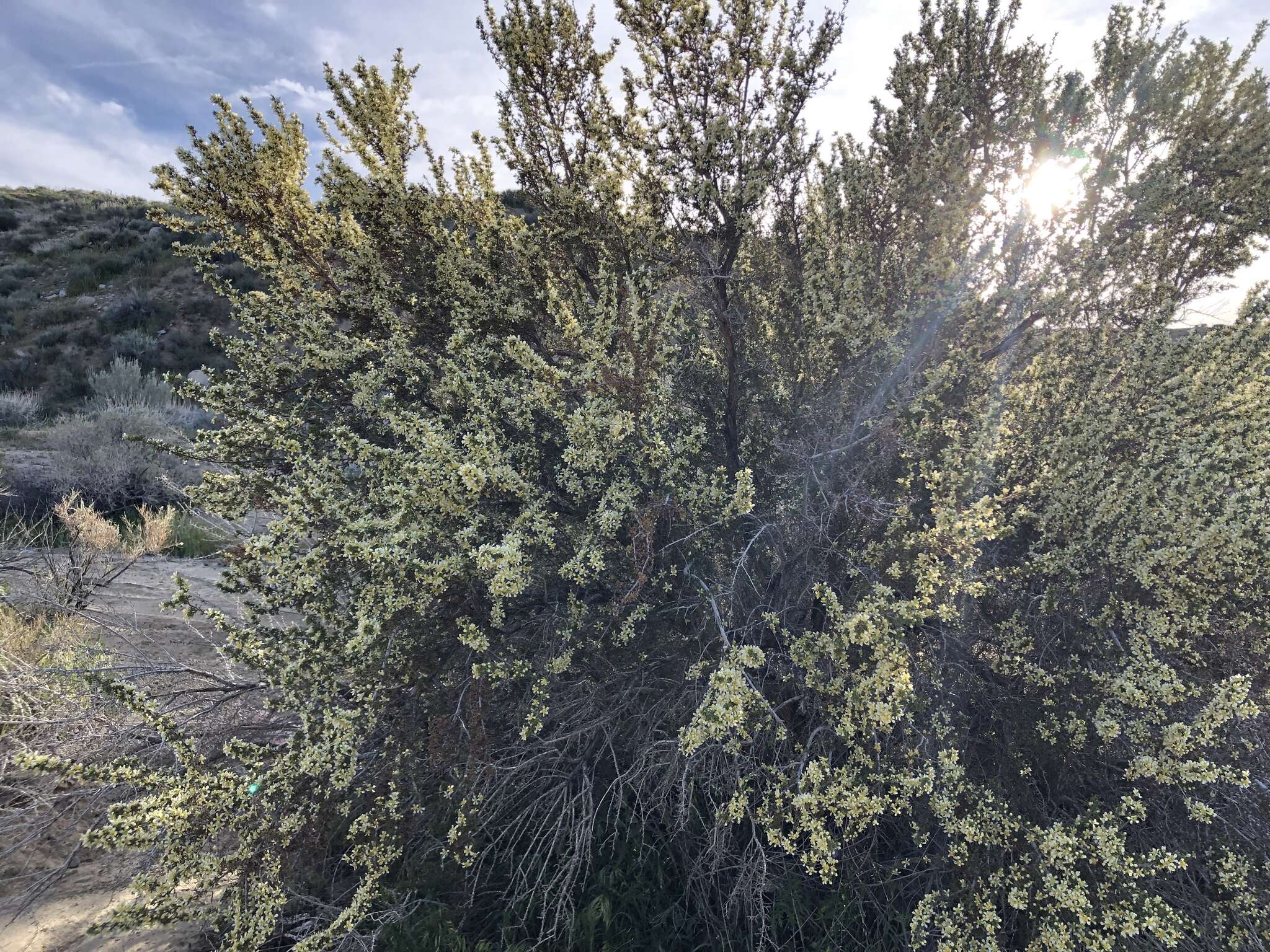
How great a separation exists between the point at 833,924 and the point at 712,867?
55 cm

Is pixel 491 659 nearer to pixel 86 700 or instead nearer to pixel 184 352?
pixel 86 700

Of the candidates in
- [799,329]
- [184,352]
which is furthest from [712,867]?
[184,352]

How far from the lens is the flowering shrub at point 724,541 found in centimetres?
214

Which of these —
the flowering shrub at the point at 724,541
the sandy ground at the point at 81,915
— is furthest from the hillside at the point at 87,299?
the flowering shrub at the point at 724,541

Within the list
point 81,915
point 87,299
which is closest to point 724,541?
point 81,915

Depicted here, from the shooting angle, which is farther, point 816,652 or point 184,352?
point 184,352

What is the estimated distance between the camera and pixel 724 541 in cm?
298

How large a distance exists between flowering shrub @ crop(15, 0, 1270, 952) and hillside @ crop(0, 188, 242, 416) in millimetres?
14249

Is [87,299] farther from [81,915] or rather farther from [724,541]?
[724,541]

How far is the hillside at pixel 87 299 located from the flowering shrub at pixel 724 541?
14.2m

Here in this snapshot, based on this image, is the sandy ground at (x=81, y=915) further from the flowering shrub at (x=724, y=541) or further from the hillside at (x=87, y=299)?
the hillside at (x=87, y=299)

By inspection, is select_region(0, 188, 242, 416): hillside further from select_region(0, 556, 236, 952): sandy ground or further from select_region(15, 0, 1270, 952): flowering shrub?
select_region(15, 0, 1270, 952): flowering shrub

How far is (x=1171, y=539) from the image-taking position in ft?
7.47

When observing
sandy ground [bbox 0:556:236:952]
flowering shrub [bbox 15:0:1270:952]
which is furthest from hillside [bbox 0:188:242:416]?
flowering shrub [bbox 15:0:1270:952]
